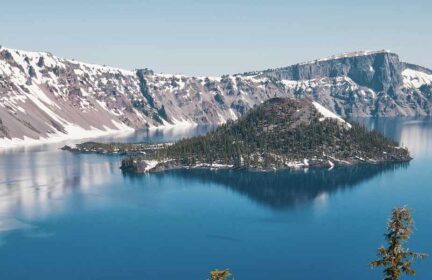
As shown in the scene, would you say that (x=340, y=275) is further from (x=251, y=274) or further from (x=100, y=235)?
(x=100, y=235)

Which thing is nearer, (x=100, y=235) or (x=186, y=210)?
(x=100, y=235)

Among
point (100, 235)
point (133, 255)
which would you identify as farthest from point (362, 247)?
point (100, 235)

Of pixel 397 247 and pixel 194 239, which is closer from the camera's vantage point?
pixel 397 247

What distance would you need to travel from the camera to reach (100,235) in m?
153

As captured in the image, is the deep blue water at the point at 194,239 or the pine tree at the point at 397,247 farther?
the deep blue water at the point at 194,239

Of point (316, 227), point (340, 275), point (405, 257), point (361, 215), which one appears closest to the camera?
point (405, 257)

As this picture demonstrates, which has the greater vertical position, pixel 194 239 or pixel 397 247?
pixel 397 247

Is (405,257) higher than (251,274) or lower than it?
higher

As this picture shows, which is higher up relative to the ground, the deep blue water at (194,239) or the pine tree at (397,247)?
the pine tree at (397,247)

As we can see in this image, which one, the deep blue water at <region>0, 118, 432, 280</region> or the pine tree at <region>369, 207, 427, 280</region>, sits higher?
the pine tree at <region>369, 207, 427, 280</region>

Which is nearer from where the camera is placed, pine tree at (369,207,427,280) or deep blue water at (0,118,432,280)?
pine tree at (369,207,427,280)

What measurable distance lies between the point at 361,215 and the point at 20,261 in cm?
10819

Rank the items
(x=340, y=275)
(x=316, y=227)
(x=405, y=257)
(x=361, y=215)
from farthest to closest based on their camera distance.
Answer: (x=361, y=215) → (x=316, y=227) → (x=340, y=275) → (x=405, y=257)

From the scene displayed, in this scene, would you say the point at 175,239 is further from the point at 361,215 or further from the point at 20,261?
the point at 361,215
